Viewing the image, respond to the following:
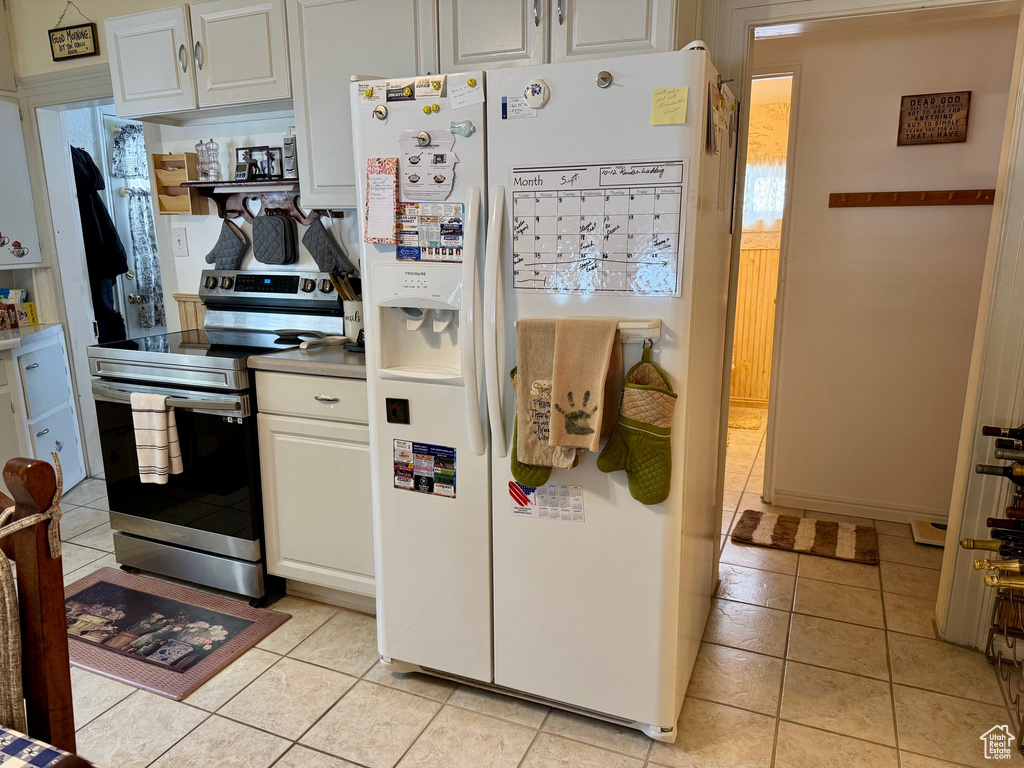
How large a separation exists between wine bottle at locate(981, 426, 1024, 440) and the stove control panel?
2361mm

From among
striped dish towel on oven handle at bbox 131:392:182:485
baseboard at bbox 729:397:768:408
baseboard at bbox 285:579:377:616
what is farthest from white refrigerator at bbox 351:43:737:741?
baseboard at bbox 729:397:768:408

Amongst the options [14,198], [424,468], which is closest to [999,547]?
[424,468]

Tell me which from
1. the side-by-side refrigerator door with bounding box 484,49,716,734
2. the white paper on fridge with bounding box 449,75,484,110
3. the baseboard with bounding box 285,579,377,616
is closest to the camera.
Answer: the side-by-side refrigerator door with bounding box 484,49,716,734

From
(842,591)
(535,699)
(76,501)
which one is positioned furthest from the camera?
(76,501)

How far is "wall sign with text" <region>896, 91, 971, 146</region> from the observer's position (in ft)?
9.56

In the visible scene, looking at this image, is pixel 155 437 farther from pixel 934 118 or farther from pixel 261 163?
pixel 934 118

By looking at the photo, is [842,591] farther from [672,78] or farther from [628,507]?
[672,78]

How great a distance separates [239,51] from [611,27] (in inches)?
57.2

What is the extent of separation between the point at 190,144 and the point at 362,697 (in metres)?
2.56

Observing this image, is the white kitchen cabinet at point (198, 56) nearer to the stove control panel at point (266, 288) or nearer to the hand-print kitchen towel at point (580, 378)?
the stove control panel at point (266, 288)

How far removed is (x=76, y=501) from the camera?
362 cm

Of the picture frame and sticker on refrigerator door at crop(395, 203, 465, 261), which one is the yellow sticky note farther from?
the picture frame

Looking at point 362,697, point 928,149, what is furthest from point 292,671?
point 928,149

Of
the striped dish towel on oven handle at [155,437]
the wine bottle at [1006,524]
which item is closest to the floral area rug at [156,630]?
the striped dish towel on oven handle at [155,437]
